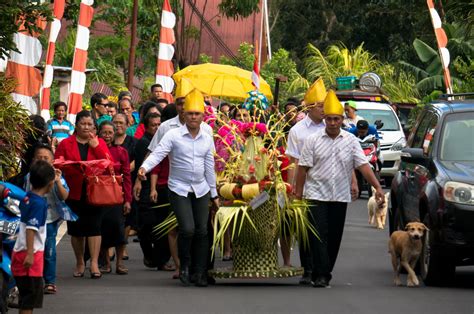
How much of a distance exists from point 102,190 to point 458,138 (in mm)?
3686

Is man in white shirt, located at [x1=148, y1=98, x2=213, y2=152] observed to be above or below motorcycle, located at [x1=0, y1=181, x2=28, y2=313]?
above

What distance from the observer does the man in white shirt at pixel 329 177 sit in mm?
14250

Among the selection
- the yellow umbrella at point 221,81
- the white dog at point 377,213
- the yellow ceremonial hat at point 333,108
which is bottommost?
the white dog at point 377,213

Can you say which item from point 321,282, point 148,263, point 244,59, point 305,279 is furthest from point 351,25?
point 321,282

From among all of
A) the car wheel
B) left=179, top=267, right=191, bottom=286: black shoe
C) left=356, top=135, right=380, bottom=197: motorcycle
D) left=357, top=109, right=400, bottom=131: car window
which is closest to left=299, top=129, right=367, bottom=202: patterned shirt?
the car wheel

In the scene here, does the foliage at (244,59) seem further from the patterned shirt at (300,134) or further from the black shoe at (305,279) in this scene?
the black shoe at (305,279)

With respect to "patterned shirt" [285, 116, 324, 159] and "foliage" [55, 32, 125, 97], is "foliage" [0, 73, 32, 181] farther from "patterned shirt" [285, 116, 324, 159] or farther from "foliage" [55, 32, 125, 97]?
"foliage" [55, 32, 125, 97]

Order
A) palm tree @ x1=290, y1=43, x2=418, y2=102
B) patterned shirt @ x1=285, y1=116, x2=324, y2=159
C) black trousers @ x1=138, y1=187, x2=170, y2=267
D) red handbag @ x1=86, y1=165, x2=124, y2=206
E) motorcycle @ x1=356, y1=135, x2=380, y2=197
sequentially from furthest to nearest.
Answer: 1. palm tree @ x1=290, y1=43, x2=418, y2=102
2. motorcycle @ x1=356, y1=135, x2=380, y2=197
3. black trousers @ x1=138, y1=187, x2=170, y2=267
4. patterned shirt @ x1=285, y1=116, x2=324, y2=159
5. red handbag @ x1=86, y1=165, x2=124, y2=206

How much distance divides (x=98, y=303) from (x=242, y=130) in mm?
2740

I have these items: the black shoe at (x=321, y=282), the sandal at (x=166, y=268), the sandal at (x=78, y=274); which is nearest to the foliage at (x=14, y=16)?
the sandal at (x=78, y=274)

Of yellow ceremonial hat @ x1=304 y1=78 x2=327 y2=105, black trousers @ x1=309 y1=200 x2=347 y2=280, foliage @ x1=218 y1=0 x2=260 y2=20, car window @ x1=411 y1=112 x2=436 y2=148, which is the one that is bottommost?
black trousers @ x1=309 y1=200 x2=347 y2=280

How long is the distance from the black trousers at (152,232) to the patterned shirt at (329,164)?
205cm

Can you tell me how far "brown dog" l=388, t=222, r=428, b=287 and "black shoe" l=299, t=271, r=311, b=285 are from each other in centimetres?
86

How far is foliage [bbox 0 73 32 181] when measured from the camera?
1259cm
